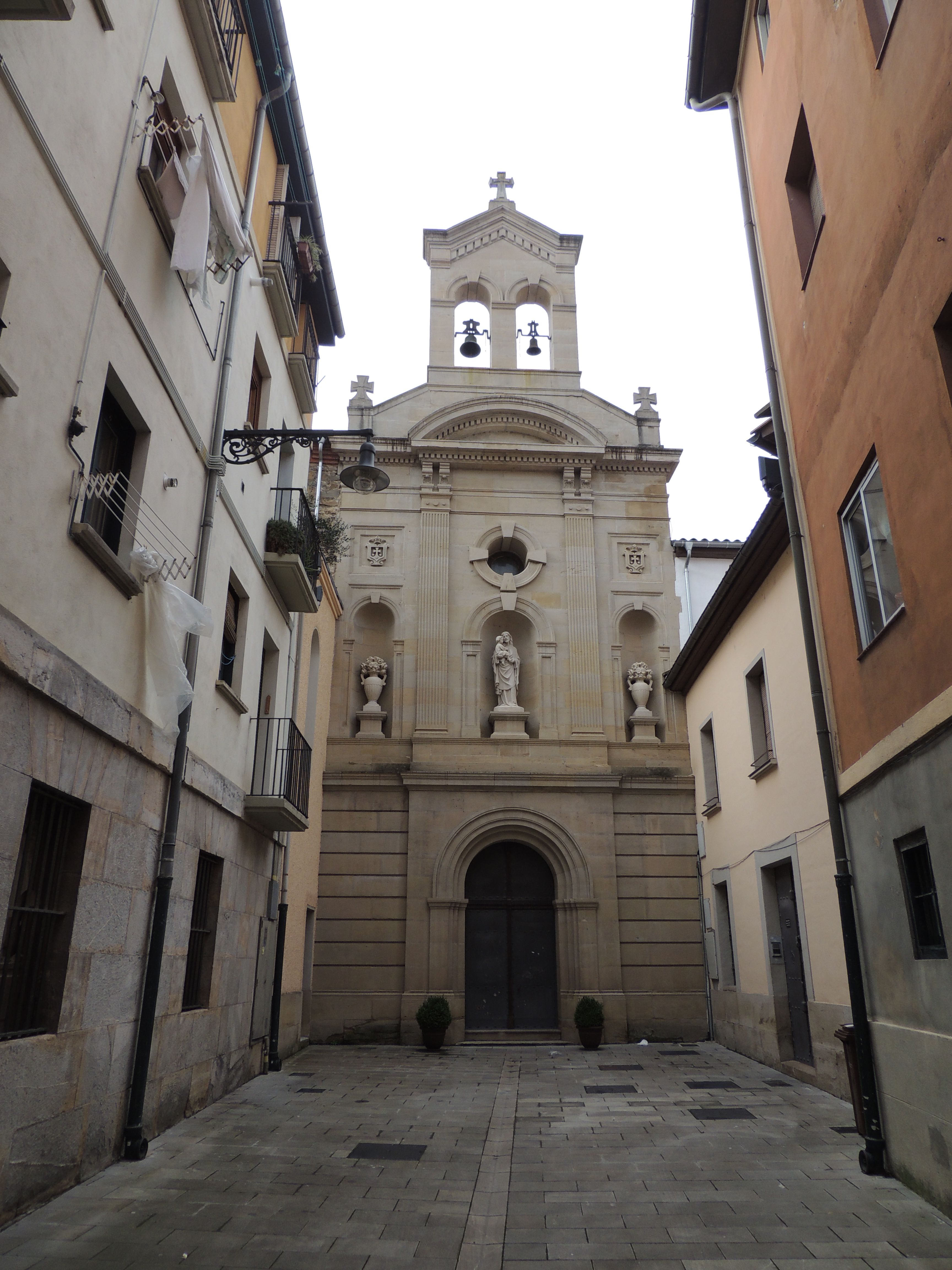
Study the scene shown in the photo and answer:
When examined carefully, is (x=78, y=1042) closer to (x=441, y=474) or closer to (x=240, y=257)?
(x=240, y=257)

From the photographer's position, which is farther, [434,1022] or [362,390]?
[362,390]

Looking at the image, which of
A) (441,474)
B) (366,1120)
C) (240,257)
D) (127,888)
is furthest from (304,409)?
(366,1120)

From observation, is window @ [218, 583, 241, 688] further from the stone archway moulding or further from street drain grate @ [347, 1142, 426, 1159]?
the stone archway moulding

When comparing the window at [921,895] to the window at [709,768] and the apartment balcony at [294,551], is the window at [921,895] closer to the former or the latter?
the apartment balcony at [294,551]

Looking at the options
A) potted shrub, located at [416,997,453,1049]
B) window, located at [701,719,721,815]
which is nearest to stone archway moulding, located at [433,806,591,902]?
potted shrub, located at [416,997,453,1049]

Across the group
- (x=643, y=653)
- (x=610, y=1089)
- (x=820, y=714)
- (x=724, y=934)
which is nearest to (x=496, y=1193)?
(x=820, y=714)

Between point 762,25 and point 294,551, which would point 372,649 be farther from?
point 762,25

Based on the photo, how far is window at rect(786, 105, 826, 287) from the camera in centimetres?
863

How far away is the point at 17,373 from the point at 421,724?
1362cm

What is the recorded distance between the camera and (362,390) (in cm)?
2153

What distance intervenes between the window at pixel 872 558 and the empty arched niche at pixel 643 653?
38.4 feet

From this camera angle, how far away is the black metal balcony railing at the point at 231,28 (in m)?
9.82

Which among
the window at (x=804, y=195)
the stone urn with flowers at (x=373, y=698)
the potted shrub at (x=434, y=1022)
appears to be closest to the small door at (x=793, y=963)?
the potted shrub at (x=434, y=1022)

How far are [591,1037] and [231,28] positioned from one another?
1547 centimetres
